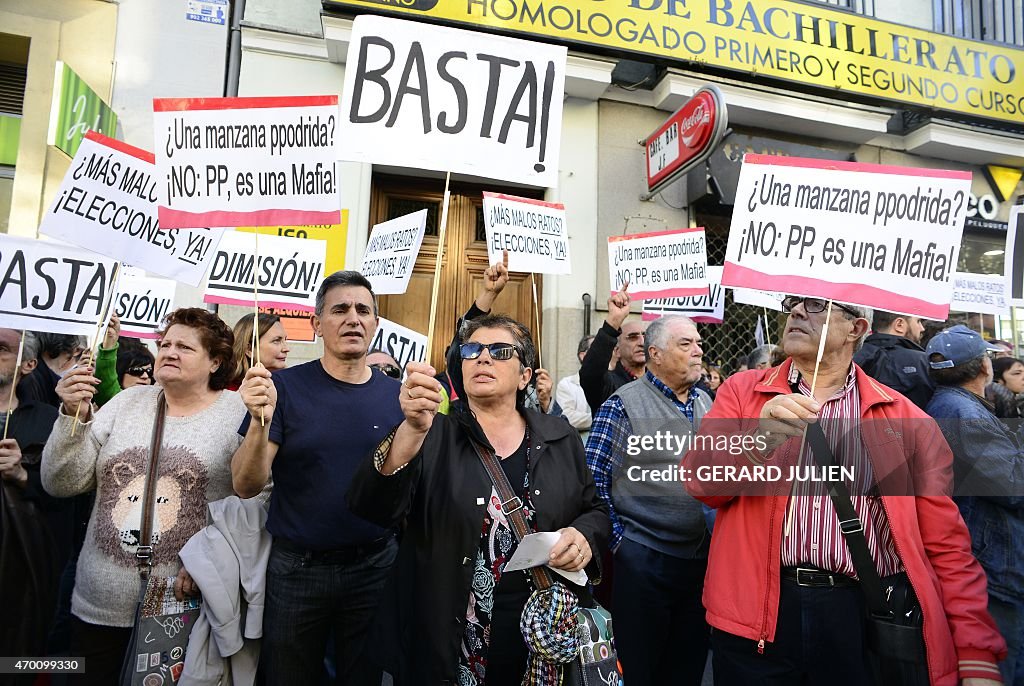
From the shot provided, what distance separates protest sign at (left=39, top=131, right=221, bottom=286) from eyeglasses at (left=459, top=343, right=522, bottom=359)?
2146 millimetres

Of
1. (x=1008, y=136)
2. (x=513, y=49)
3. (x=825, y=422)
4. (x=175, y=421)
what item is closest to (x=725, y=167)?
(x=1008, y=136)

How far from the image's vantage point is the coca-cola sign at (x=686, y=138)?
6.29 meters

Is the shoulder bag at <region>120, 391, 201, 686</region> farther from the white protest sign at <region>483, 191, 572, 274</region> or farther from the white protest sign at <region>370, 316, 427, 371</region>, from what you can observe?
the white protest sign at <region>483, 191, 572, 274</region>

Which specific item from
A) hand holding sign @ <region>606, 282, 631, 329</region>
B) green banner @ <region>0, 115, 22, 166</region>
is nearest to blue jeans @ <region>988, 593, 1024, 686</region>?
hand holding sign @ <region>606, 282, 631, 329</region>

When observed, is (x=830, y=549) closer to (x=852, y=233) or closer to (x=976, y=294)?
(x=852, y=233)

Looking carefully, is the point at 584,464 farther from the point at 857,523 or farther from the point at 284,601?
the point at 284,601

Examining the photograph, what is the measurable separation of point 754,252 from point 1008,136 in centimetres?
1016

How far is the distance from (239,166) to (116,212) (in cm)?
118

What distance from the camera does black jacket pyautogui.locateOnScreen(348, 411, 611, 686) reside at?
6.28ft

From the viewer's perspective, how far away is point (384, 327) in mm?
4867

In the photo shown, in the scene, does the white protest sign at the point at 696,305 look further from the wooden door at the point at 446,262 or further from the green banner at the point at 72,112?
the green banner at the point at 72,112

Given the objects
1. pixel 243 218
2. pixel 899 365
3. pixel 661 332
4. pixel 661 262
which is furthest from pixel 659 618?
pixel 661 262

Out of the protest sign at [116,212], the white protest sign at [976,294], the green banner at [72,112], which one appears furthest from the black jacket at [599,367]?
the green banner at [72,112]

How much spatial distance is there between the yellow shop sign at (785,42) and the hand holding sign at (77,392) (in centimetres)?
585
